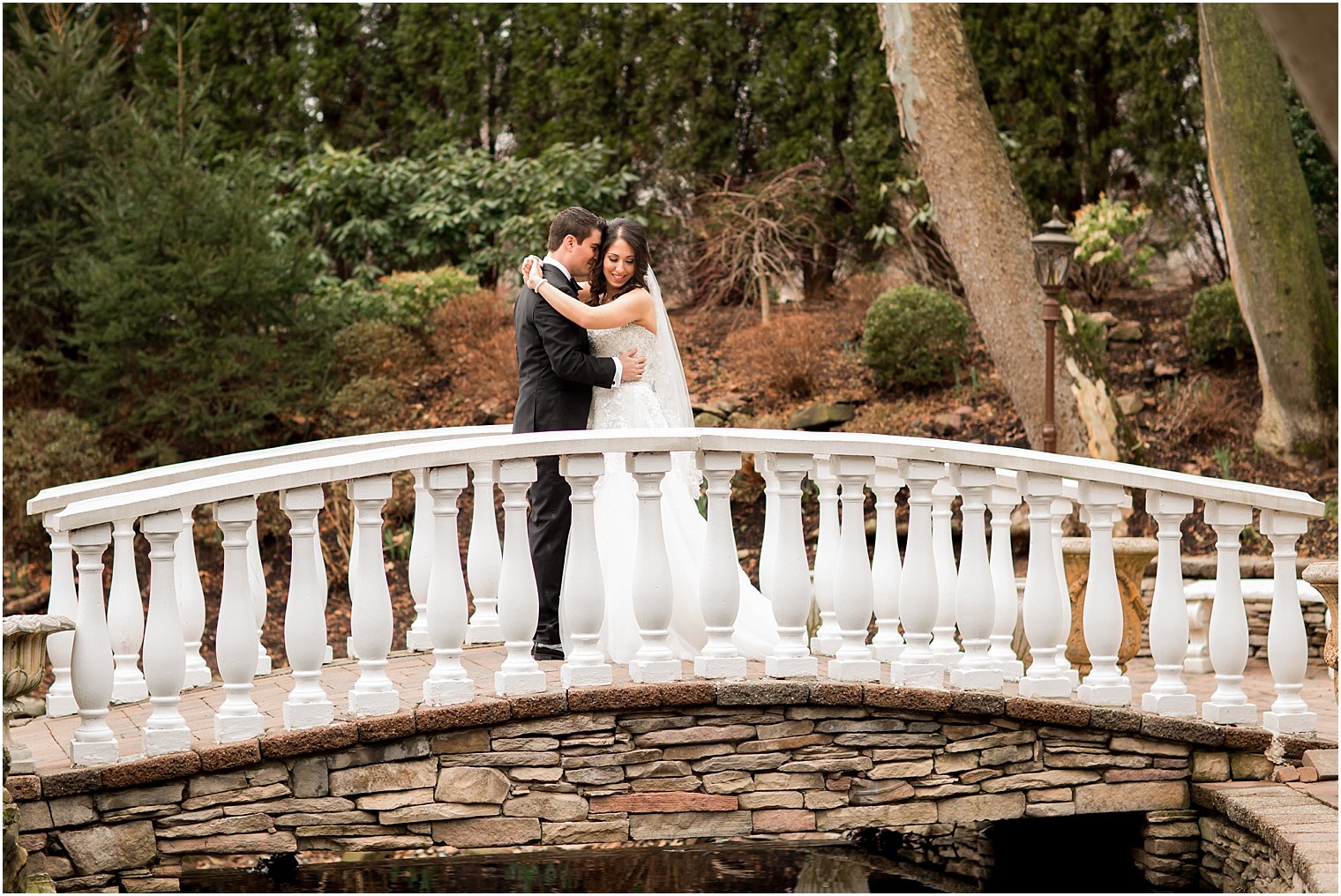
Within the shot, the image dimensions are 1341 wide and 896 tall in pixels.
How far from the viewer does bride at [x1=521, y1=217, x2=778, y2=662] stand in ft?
17.4

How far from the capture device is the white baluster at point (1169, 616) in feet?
16.0

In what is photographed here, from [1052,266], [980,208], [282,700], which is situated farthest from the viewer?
[980,208]

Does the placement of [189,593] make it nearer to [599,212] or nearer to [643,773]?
[643,773]

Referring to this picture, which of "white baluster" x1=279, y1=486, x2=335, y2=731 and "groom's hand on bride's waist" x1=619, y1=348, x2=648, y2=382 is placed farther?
"groom's hand on bride's waist" x1=619, y1=348, x2=648, y2=382

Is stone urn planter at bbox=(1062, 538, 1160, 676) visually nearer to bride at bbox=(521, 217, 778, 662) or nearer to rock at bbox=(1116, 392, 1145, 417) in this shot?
bride at bbox=(521, 217, 778, 662)

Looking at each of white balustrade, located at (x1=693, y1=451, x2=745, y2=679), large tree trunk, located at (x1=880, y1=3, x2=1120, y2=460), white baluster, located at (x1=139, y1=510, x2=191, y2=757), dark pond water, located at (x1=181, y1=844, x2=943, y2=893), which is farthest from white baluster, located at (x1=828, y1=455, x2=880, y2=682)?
large tree trunk, located at (x1=880, y1=3, x2=1120, y2=460)

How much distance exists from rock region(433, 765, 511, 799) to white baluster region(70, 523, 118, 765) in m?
1.05

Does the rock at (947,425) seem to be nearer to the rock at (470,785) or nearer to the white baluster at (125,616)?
the rock at (470,785)

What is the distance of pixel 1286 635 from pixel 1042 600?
2.81 feet

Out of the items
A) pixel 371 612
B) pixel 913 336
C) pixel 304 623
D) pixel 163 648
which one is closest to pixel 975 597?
pixel 371 612

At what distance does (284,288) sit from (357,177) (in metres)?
2.80

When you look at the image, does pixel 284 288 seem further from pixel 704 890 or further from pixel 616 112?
pixel 704 890

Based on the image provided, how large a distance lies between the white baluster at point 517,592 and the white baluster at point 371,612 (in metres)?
0.38

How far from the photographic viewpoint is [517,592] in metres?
4.70
